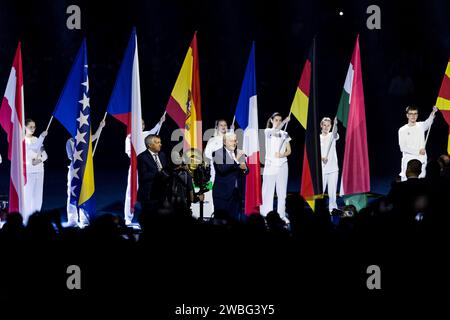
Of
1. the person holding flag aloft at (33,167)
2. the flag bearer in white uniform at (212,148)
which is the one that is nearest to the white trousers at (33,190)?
the person holding flag aloft at (33,167)

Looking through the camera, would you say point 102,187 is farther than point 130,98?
Yes

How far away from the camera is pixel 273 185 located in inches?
564

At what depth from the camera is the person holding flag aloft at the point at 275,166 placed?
14234mm

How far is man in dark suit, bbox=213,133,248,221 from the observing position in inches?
504

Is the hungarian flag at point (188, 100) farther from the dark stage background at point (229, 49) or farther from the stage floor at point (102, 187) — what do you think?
the dark stage background at point (229, 49)

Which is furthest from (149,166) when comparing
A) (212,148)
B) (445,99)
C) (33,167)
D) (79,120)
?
(445,99)

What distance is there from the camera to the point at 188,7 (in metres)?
18.8

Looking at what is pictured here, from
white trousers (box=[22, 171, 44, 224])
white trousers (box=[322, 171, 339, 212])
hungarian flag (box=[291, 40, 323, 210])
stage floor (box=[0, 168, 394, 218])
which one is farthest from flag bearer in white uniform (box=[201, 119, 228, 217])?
white trousers (box=[22, 171, 44, 224])

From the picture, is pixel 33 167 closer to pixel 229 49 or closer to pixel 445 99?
pixel 229 49

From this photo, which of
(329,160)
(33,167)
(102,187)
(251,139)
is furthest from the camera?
(102,187)

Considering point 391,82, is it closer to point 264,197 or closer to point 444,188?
point 264,197

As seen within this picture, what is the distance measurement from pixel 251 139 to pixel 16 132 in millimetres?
3661

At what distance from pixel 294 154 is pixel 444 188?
481 inches

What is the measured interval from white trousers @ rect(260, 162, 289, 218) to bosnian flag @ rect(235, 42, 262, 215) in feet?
2.57
